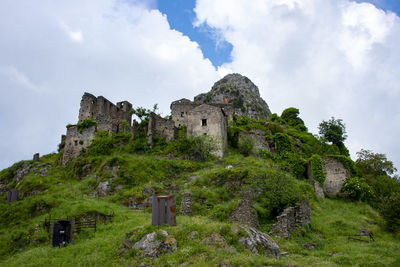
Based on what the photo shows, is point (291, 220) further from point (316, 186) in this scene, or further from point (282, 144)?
point (282, 144)

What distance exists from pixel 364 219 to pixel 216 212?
1441 centimetres

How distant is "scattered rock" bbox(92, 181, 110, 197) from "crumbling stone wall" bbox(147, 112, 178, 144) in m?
11.1

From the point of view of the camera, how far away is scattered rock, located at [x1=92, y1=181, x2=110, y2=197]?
2733cm

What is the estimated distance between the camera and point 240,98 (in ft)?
287

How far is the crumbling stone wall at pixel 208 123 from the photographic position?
36.5 m

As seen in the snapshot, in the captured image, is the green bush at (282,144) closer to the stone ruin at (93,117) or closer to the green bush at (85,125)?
the stone ruin at (93,117)

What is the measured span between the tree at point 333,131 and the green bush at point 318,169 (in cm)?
1594

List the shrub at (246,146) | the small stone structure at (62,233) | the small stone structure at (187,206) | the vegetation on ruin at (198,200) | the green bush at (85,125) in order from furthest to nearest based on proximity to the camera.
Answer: the green bush at (85,125)
the shrub at (246,146)
the small stone structure at (187,206)
the small stone structure at (62,233)
the vegetation on ruin at (198,200)

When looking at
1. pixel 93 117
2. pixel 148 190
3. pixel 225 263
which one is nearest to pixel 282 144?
pixel 148 190

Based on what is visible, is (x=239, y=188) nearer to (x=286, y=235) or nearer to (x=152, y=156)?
(x=286, y=235)

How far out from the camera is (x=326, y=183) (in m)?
35.7

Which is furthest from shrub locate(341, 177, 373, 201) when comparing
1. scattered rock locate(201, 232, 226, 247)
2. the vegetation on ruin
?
scattered rock locate(201, 232, 226, 247)

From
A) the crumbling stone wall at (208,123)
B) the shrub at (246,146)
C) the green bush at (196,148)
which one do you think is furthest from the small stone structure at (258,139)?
the green bush at (196,148)

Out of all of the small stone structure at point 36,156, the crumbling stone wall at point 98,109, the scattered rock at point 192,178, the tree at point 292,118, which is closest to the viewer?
the scattered rock at point 192,178
